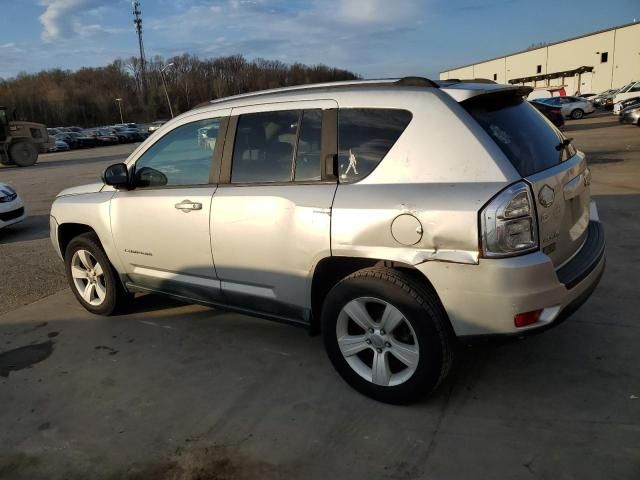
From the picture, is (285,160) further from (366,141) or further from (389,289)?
(389,289)

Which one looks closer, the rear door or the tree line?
the rear door

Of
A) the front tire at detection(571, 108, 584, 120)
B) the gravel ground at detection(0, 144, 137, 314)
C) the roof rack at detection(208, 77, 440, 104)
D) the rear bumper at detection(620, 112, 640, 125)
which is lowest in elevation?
the gravel ground at detection(0, 144, 137, 314)

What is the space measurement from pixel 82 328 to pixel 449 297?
132 inches

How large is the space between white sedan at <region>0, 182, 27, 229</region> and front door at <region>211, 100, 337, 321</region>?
6.38 m

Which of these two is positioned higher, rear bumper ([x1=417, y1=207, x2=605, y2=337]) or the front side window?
the front side window

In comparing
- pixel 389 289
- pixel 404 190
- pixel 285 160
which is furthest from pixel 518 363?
pixel 285 160

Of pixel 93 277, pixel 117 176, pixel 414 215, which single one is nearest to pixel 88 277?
pixel 93 277

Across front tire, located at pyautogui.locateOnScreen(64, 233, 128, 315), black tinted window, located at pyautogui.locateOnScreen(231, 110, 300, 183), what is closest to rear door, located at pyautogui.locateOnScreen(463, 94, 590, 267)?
black tinted window, located at pyautogui.locateOnScreen(231, 110, 300, 183)

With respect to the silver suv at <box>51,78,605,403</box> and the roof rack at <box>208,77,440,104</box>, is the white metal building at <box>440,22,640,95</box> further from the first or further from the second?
the silver suv at <box>51,78,605,403</box>

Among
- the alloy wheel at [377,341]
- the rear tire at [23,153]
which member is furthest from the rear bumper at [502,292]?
the rear tire at [23,153]

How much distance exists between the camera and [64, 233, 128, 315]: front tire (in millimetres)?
4491

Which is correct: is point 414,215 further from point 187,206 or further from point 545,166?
point 187,206

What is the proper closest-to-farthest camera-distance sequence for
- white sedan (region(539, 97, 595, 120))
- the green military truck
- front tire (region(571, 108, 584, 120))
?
the green military truck
white sedan (region(539, 97, 595, 120))
front tire (region(571, 108, 584, 120))

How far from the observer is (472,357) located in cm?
350
